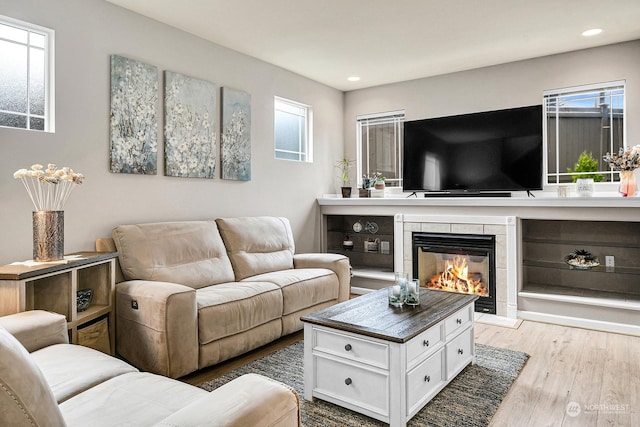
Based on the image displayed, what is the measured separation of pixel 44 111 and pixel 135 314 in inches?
60.6

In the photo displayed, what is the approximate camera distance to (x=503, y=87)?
4.58m

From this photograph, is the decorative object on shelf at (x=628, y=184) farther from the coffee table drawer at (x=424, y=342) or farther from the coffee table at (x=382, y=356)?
the coffee table drawer at (x=424, y=342)

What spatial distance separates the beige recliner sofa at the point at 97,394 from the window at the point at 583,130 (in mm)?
4086

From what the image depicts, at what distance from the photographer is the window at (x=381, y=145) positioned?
17.7 ft

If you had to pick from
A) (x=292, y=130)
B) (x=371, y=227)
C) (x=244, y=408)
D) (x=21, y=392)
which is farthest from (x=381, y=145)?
(x=21, y=392)

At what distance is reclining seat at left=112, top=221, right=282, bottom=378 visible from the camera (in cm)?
254

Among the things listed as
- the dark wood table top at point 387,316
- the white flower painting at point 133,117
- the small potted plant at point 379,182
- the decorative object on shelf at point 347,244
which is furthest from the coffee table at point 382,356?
the decorative object on shelf at point 347,244

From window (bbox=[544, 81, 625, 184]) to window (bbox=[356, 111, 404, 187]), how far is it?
5.55 feet

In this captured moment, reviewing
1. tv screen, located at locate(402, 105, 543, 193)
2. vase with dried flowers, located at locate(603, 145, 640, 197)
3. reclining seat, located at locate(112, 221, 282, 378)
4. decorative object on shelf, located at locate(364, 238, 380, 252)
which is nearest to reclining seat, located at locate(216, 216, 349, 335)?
reclining seat, located at locate(112, 221, 282, 378)

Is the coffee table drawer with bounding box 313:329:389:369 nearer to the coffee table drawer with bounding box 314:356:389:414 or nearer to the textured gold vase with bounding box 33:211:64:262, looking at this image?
the coffee table drawer with bounding box 314:356:389:414

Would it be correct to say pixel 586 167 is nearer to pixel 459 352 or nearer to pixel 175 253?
pixel 459 352

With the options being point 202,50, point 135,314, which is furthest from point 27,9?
point 135,314

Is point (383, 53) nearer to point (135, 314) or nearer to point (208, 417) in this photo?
point (135, 314)

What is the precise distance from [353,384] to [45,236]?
1.94 m
